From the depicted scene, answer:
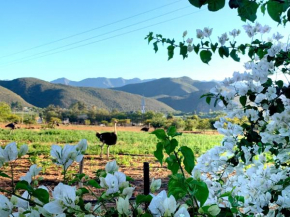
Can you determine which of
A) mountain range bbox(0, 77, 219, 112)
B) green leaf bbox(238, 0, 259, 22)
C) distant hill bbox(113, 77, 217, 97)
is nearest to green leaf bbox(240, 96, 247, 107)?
green leaf bbox(238, 0, 259, 22)

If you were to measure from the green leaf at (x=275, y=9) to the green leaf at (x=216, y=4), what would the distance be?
0.68ft

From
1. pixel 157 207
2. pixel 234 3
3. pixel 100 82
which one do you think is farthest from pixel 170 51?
pixel 100 82

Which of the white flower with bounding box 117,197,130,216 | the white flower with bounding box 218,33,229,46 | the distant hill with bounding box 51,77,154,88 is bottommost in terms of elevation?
the white flower with bounding box 117,197,130,216

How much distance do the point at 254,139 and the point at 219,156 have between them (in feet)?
0.47

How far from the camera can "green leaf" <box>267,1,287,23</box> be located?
0.70 meters

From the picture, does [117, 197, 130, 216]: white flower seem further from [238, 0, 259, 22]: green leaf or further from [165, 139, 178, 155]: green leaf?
[238, 0, 259, 22]: green leaf

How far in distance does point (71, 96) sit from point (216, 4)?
53242mm

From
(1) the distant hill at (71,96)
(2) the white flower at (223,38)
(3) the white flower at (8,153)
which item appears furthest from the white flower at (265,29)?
(1) the distant hill at (71,96)

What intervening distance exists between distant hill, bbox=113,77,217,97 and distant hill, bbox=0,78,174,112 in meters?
26.8

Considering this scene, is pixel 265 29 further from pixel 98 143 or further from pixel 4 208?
pixel 98 143

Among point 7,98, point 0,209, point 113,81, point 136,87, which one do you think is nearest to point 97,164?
point 0,209

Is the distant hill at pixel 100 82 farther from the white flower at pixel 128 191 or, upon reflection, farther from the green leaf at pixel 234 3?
the white flower at pixel 128 191

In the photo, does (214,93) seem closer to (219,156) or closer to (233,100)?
(233,100)

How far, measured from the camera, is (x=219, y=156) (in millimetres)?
1146
